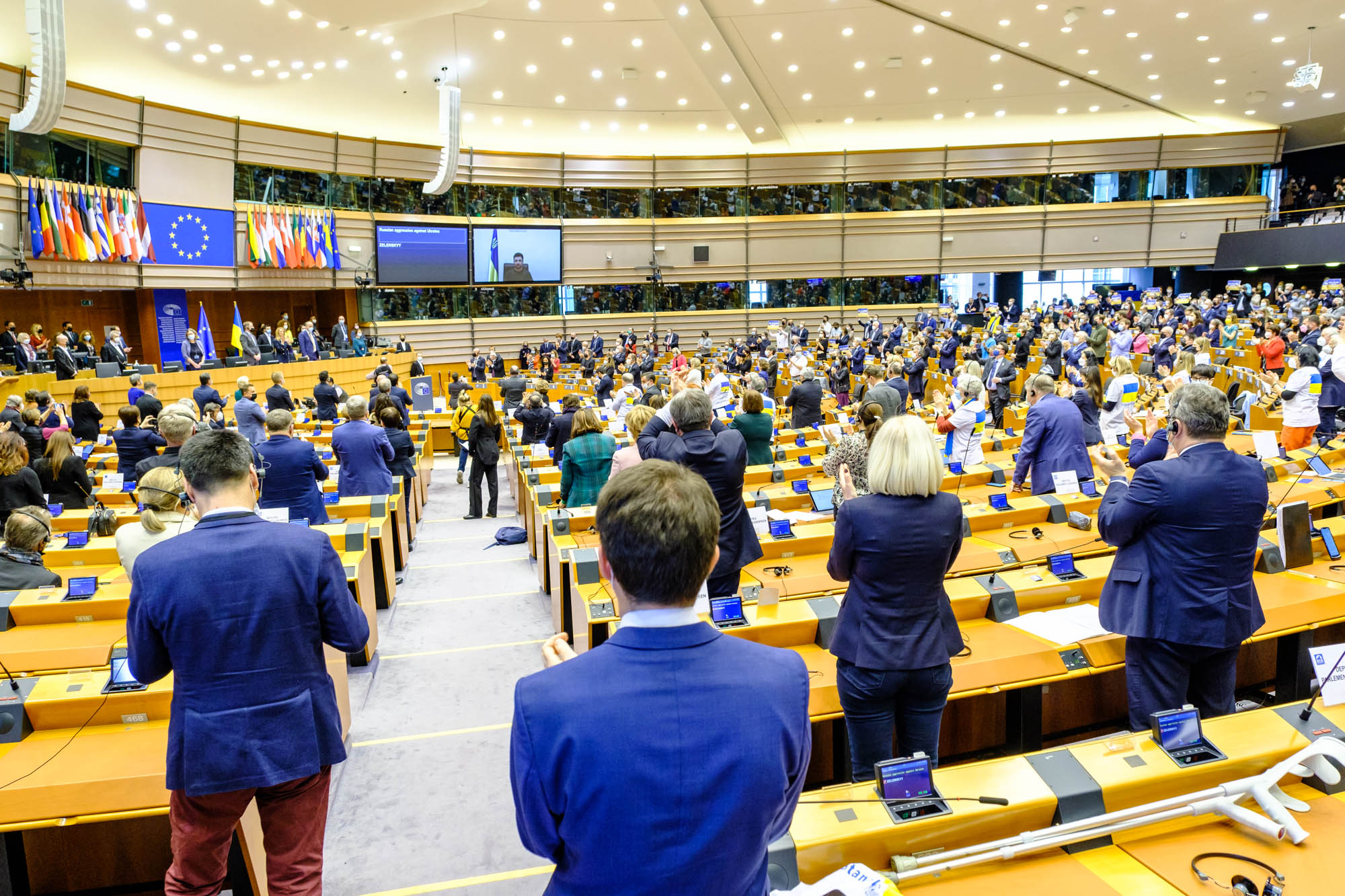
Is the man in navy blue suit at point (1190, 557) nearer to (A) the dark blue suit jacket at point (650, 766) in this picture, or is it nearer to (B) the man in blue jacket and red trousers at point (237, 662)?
(A) the dark blue suit jacket at point (650, 766)

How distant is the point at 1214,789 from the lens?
6.59 feet

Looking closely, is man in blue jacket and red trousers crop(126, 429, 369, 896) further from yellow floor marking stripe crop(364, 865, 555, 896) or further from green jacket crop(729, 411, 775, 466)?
green jacket crop(729, 411, 775, 466)

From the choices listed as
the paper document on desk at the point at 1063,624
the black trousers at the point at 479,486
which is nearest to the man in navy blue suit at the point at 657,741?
the paper document on desk at the point at 1063,624

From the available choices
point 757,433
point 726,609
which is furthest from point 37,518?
Answer: point 757,433

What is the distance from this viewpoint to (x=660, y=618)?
1229 mm

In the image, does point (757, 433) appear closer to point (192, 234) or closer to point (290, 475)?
point (290, 475)

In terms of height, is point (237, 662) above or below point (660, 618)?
below

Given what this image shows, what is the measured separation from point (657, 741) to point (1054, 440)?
5258mm

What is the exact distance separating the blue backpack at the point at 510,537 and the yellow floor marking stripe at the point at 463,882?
16.6ft

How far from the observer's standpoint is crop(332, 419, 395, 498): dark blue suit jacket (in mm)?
6773

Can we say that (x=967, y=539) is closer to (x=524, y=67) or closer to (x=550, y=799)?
(x=550, y=799)

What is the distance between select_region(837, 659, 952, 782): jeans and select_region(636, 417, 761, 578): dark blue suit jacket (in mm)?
1219

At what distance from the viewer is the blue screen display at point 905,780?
2.01m

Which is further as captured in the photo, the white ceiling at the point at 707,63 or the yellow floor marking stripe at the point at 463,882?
the white ceiling at the point at 707,63
